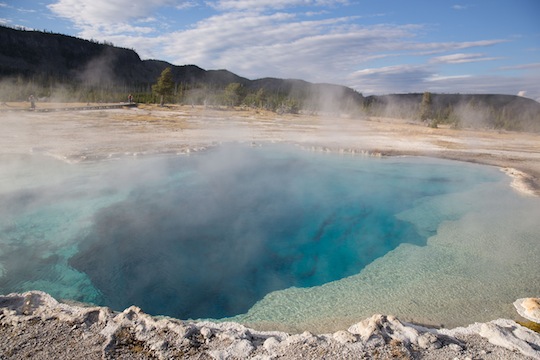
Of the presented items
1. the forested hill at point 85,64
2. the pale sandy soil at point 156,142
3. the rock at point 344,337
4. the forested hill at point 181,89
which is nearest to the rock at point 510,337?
the rock at point 344,337

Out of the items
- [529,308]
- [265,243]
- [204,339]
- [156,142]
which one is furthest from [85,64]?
[529,308]

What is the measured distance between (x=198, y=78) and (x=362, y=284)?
10408 centimetres

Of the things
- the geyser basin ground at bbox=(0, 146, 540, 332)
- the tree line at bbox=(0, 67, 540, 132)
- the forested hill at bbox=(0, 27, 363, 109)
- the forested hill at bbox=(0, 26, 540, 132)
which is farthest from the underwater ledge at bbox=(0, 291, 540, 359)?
the forested hill at bbox=(0, 27, 363, 109)

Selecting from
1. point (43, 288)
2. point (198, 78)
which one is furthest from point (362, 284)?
point (198, 78)

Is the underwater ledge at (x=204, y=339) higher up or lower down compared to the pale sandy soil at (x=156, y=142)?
lower down

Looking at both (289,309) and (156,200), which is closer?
(289,309)

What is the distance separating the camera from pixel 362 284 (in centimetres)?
506

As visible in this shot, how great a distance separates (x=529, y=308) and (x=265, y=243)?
3899mm

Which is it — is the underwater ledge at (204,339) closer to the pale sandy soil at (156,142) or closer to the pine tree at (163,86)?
the pale sandy soil at (156,142)

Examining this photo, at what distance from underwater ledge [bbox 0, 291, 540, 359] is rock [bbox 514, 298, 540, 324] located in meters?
0.68

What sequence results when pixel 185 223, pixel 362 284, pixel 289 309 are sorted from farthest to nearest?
pixel 185 223 < pixel 362 284 < pixel 289 309

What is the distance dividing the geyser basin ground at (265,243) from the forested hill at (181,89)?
840 inches

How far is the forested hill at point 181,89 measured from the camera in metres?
35.8

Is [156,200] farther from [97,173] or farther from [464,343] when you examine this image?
[464,343]
